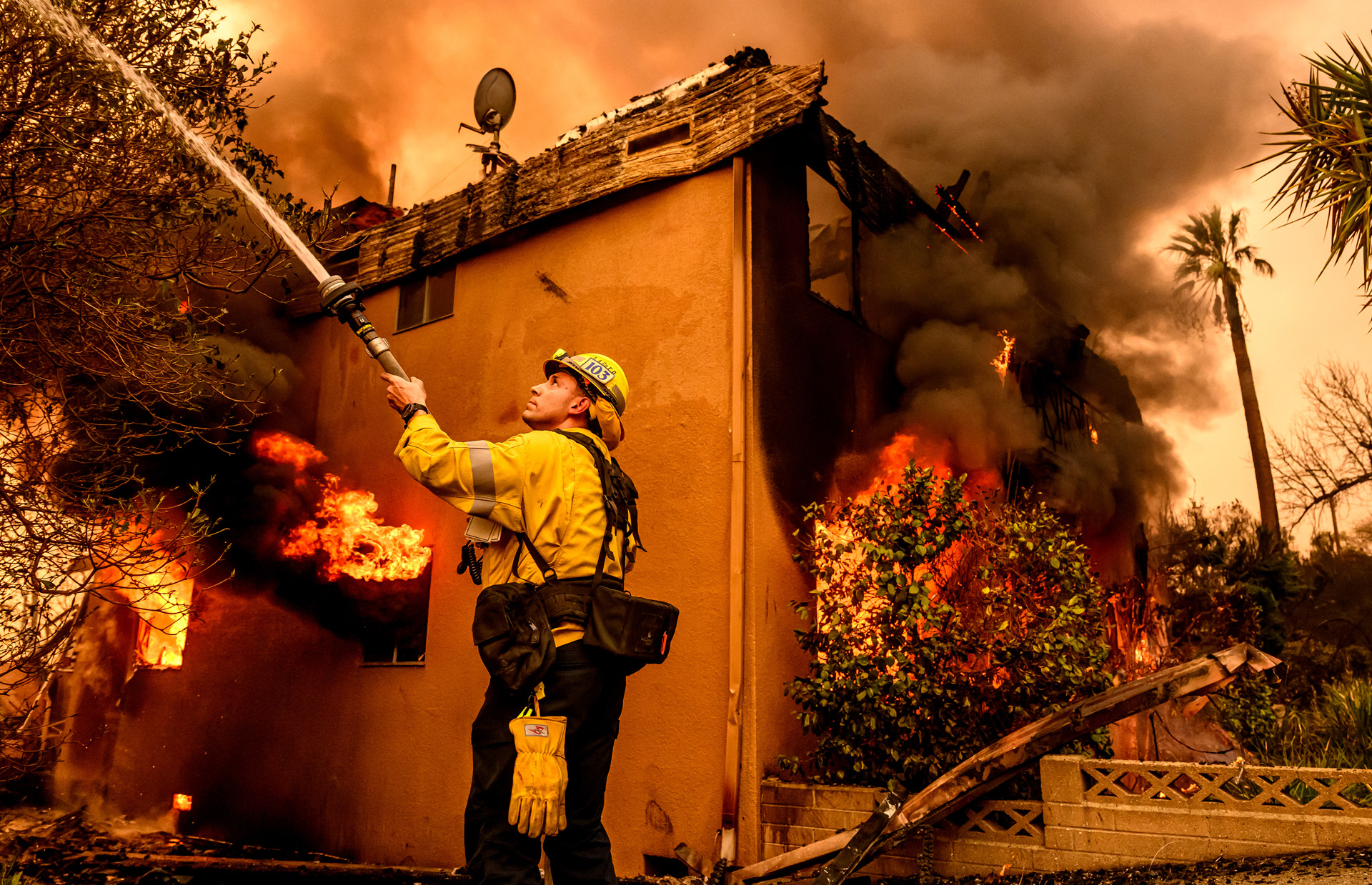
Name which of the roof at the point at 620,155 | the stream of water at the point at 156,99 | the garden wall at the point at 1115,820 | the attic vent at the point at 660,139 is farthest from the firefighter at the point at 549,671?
the attic vent at the point at 660,139

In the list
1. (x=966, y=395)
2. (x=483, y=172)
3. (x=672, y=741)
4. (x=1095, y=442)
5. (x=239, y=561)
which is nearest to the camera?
(x=672, y=741)

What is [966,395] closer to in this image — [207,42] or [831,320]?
[831,320]

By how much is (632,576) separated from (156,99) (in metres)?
4.22

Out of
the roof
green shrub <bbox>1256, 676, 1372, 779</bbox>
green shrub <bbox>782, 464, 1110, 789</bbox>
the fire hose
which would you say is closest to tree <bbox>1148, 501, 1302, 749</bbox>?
green shrub <bbox>1256, 676, 1372, 779</bbox>

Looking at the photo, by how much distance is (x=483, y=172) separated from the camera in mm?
10047

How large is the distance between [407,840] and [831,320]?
550 centimetres

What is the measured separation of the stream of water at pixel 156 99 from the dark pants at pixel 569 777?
7.88 ft

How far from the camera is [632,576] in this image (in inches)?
256

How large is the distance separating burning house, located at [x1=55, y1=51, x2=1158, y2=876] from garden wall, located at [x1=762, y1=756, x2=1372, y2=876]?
645 millimetres

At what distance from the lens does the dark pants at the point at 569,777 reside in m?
2.79

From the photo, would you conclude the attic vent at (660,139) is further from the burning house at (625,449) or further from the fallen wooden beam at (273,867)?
the fallen wooden beam at (273,867)

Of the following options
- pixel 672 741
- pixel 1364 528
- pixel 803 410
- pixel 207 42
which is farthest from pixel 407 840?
pixel 1364 528

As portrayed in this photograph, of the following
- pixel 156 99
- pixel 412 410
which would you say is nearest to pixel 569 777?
pixel 412 410

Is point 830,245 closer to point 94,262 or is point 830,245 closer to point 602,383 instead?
point 602,383
